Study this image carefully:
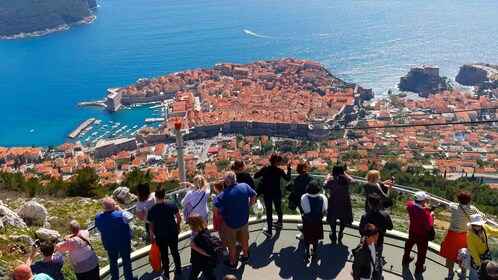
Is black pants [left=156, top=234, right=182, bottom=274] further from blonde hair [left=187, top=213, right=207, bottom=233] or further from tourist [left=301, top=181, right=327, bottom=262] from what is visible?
tourist [left=301, top=181, right=327, bottom=262]

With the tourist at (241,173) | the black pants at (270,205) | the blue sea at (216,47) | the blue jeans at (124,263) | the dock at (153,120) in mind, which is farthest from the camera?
the blue sea at (216,47)

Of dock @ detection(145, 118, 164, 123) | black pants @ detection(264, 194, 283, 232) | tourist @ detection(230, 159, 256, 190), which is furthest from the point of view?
dock @ detection(145, 118, 164, 123)

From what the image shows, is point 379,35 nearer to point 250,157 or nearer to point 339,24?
point 339,24

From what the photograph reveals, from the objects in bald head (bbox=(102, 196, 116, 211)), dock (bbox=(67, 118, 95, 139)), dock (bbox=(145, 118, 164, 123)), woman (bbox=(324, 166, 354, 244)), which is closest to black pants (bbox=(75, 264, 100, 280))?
bald head (bbox=(102, 196, 116, 211))

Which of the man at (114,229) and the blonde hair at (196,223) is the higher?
the blonde hair at (196,223)

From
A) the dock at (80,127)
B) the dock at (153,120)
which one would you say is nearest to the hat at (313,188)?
the dock at (80,127)

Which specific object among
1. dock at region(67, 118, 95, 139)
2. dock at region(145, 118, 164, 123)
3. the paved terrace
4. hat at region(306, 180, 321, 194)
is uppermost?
hat at region(306, 180, 321, 194)

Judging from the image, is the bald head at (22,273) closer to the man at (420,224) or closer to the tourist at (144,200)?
the tourist at (144,200)

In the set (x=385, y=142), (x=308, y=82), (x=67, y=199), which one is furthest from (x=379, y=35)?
(x=67, y=199)
